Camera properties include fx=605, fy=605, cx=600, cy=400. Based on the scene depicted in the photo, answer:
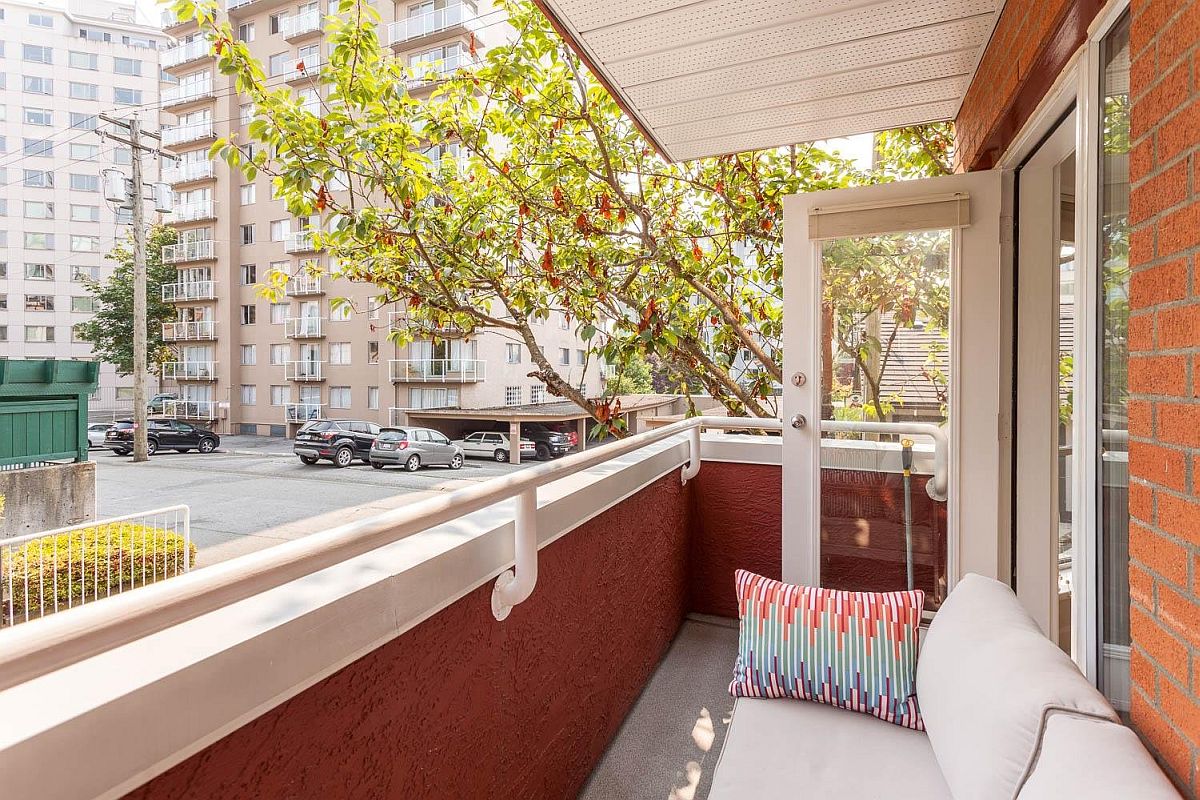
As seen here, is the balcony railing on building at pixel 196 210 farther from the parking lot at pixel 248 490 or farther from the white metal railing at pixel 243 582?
the white metal railing at pixel 243 582

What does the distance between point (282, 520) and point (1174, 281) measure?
12.5 metres

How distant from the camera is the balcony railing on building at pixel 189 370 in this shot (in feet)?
50.3

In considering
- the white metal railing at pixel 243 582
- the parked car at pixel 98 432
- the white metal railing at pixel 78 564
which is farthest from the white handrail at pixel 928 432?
the parked car at pixel 98 432

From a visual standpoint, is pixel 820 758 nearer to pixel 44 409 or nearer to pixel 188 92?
pixel 44 409

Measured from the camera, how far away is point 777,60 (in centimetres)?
179

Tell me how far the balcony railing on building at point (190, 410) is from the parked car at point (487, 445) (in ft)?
21.4

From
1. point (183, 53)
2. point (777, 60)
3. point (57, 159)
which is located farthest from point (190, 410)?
point (777, 60)

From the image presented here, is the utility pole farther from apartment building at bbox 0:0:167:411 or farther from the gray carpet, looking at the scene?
the gray carpet

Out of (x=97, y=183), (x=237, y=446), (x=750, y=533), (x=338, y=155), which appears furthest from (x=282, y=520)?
(x=750, y=533)

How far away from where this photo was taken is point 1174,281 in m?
0.72

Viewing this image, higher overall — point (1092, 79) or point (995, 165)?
point (995, 165)

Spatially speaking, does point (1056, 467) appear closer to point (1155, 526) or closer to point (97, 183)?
point (1155, 526)

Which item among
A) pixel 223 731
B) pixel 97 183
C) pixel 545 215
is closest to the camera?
pixel 223 731

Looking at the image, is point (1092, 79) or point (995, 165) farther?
point (995, 165)
